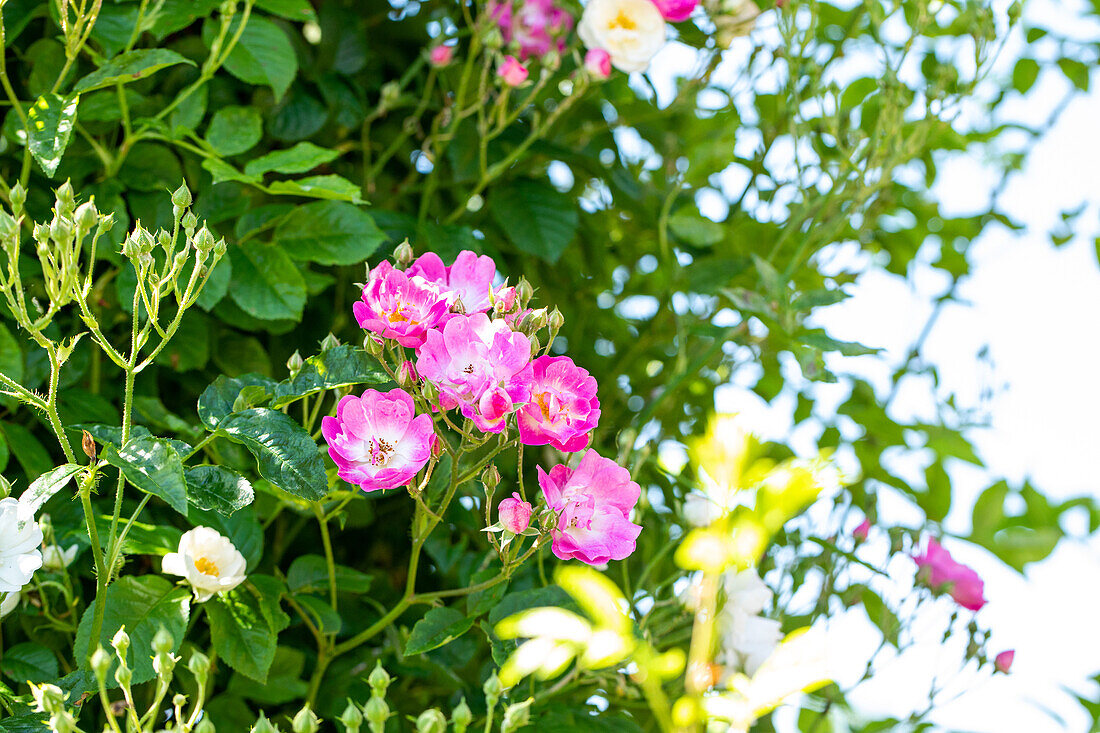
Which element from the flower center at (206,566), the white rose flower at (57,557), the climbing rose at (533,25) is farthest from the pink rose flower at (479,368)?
the climbing rose at (533,25)

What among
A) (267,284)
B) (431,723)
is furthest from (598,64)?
(431,723)

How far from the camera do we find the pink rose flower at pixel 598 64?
101 cm

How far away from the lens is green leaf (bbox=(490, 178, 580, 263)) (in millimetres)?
1052

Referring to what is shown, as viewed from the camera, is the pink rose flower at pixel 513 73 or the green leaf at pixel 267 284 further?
the pink rose flower at pixel 513 73

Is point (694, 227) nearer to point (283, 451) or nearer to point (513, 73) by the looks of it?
point (513, 73)

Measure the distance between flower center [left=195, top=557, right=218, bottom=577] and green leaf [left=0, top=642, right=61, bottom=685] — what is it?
5.3 inches

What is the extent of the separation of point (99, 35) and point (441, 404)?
21.3 inches

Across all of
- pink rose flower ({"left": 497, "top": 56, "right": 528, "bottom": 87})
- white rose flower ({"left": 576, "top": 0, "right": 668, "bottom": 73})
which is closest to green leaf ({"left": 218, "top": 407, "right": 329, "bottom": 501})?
pink rose flower ({"left": 497, "top": 56, "right": 528, "bottom": 87})

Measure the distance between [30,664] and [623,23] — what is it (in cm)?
83

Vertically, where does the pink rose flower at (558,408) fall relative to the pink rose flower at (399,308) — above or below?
below

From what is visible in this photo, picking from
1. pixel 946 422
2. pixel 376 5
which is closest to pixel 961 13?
pixel 946 422

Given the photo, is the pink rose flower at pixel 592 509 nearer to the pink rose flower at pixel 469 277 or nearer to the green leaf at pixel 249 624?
the pink rose flower at pixel 469 277

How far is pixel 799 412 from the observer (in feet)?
4.92

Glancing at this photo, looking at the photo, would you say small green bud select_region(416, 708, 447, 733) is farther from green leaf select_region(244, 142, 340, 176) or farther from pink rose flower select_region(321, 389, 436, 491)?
green leaf select_region(244, 142, 340, 176)
